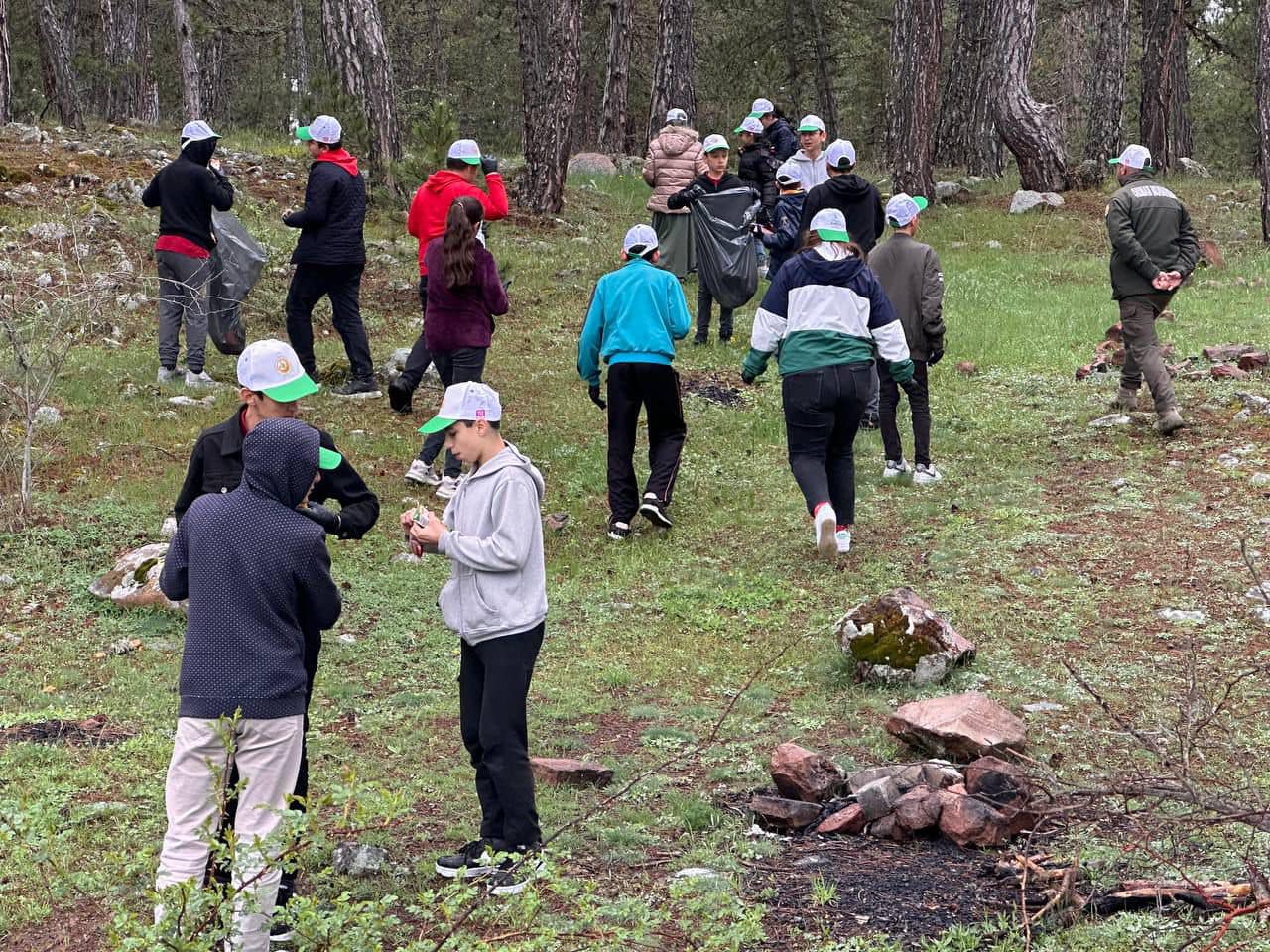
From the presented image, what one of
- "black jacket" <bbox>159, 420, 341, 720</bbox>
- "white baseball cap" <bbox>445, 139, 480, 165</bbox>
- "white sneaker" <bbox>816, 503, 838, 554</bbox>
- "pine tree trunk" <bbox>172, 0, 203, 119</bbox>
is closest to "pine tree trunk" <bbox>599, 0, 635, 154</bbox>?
"pine tree trunk" <bbox>172, 0, 203, 119</bbox>

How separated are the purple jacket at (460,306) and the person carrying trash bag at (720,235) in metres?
4.48

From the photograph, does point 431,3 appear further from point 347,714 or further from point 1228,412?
point 347,714

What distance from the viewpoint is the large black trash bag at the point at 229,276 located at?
11.4 m

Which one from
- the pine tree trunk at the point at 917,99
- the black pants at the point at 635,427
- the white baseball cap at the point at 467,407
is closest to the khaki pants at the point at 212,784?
the white baseball cap at the point at 467,407

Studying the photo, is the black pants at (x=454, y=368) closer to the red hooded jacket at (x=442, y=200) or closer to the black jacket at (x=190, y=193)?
the red hooded jacket at (x=442, y=200)

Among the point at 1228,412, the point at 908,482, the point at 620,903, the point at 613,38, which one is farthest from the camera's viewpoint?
the point at 613,38

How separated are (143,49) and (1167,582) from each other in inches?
1121

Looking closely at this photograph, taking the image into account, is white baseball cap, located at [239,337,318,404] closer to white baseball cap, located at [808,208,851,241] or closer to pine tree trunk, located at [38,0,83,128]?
white baseball cap, located at [808,208,851,241]

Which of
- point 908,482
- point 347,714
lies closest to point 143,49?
point 908,482

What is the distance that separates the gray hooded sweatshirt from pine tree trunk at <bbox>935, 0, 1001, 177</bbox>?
23.1 m

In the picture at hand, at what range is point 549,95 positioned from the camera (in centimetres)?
1789

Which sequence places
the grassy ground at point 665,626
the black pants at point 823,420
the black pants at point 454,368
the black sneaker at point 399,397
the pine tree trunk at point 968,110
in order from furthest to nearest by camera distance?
the pine tree trunk at point 968,110 < the black sneaker at point 399,397 < the black pants at point 454,368 < the black pants at point 823,420 < the grassy ground at point 665,626

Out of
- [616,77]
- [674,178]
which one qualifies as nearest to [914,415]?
[674,178]

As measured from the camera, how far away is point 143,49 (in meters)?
31.0
